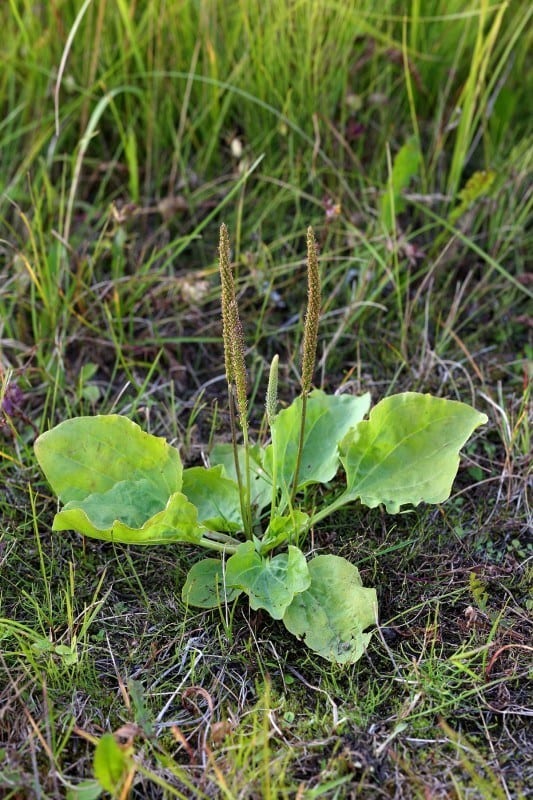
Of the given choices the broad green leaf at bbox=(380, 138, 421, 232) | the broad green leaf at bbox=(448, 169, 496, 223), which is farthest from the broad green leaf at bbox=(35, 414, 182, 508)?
the broad green leaf at bbox=(448, 169, 496, 223)

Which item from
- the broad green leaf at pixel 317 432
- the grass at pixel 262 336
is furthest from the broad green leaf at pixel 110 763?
the broad green leaf at pixel 317 432

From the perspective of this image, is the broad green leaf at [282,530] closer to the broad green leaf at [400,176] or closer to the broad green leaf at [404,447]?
the broad green leaf at [404,447]

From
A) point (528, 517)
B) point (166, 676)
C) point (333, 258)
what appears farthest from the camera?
point (333, 258)

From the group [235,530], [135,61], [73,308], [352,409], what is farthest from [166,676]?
[135,61]

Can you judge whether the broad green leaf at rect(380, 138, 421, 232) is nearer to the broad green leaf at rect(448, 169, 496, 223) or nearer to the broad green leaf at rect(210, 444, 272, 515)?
the broad green leaf at rect(448, 169, 496, 223)

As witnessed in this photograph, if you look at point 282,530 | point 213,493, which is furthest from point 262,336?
point 282,530

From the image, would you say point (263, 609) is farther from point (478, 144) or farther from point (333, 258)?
point (478, 144)
